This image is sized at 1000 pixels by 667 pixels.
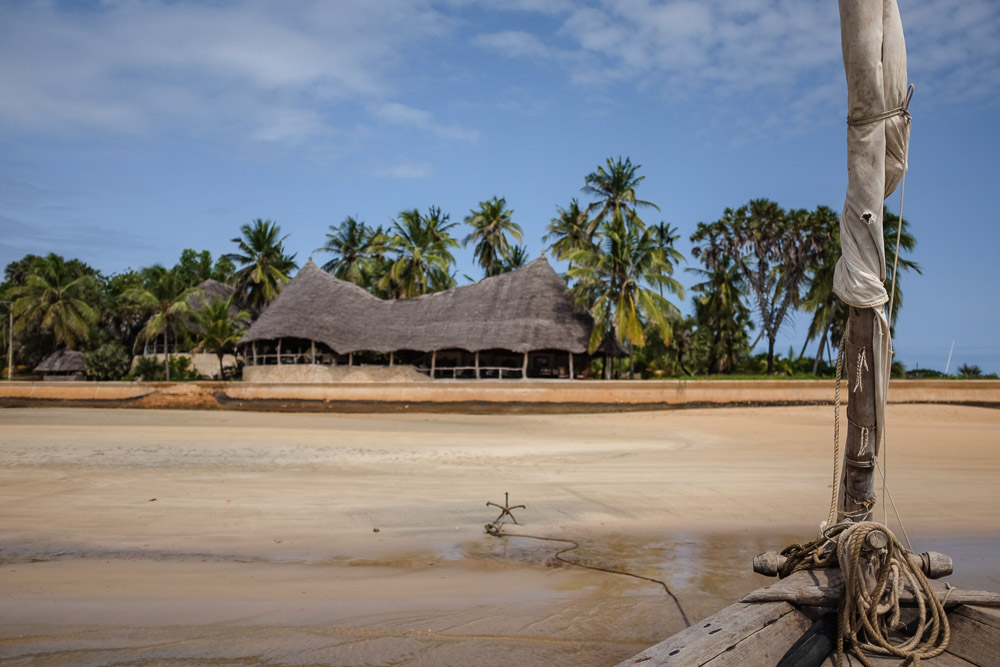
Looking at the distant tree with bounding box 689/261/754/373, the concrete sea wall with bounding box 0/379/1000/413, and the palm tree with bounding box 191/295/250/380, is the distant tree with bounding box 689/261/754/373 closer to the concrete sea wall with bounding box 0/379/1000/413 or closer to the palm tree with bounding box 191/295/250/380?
the concrete sea wall with bounding box 0/379/1000/413

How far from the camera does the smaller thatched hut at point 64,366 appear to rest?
3519 centimetres

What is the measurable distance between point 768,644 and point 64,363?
130ft

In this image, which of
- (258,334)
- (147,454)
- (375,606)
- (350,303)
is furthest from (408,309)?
(375,606)

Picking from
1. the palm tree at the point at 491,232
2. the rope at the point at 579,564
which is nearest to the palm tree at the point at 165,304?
the palm tree at the point at 491,232

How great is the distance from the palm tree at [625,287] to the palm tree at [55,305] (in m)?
25.9

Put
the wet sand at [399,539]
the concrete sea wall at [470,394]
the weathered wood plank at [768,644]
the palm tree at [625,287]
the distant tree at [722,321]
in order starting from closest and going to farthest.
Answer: the weathered wood plank at [768,644] < the wet sand at [399,539] < the concrete sea wall at [470,394] < the palm tree at [625,287] < the distant tree at [722,321]

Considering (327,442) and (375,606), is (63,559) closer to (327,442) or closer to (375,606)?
(375,606)

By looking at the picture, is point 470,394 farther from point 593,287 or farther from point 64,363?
point 64,363

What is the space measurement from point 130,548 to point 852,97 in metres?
5.46

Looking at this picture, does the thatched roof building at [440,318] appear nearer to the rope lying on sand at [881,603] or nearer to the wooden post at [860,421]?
the wooden post at [860,421]

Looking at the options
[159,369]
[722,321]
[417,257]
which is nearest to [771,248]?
[722,321]

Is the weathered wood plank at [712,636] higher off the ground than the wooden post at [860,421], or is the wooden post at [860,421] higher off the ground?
the wooden post at [860,421]

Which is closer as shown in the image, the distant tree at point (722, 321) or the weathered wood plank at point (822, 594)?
the weathered wood plank at point (822, 594)

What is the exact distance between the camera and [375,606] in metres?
4.12
